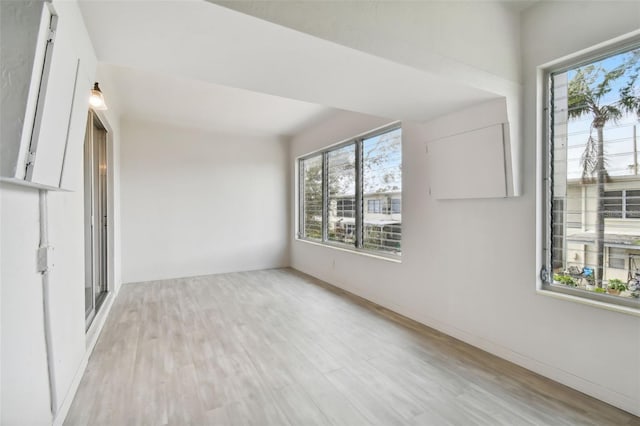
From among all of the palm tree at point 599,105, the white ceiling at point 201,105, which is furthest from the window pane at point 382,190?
the palm tree at point 599,105

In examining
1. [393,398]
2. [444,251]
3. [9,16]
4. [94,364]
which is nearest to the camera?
[9,16]

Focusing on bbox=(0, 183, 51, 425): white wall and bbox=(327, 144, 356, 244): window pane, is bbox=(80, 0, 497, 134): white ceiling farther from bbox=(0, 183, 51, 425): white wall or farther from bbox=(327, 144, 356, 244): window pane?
bbox=(327, 144, 356, 244): window pane

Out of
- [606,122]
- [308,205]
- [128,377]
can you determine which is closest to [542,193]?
[606,122]

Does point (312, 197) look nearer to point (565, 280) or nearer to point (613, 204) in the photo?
point (565, 280)

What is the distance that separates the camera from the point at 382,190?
4133 mm

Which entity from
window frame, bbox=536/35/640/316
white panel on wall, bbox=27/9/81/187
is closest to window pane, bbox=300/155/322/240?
window frame, bbox=536/35/640/316

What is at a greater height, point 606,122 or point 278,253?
point 606,122

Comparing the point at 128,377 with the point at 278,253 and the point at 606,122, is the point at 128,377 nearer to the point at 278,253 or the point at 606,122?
the point at 606,122

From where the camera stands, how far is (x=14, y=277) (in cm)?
130

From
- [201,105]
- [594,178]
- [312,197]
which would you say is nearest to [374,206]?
[312,197]

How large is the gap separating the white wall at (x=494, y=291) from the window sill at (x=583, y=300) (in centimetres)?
4

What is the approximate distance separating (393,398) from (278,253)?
4.65 meters

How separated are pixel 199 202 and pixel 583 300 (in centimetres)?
547

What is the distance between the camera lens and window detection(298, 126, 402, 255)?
13.0 feet
